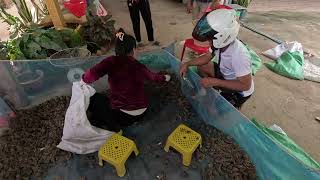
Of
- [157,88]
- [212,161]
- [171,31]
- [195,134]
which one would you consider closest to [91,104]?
[157,88]

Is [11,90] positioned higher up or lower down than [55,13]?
lower down

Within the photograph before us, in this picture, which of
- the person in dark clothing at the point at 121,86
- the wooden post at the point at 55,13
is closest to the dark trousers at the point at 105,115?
the person in dark clothing at the point at 121,86

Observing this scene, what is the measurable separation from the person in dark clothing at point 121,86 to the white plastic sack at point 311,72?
1.88 meters

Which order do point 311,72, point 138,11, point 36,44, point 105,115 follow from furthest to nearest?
point 138,11
point 311,72
point 36,44
point 105,115

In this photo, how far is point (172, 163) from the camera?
6.12ft

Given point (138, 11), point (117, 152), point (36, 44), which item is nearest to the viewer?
point (117, 152)

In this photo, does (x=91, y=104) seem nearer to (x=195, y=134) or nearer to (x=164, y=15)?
(x=195, y=134)

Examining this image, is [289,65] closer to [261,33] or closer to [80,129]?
[261,33]

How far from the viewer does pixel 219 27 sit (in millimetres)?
1637

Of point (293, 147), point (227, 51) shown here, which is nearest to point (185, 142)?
point (227, 51)

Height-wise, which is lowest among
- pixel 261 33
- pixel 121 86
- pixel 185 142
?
pixel 185 142

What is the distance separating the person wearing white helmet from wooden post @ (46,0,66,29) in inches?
80.2

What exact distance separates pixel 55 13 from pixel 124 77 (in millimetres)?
1794

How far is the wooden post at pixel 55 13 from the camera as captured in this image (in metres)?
2.97
